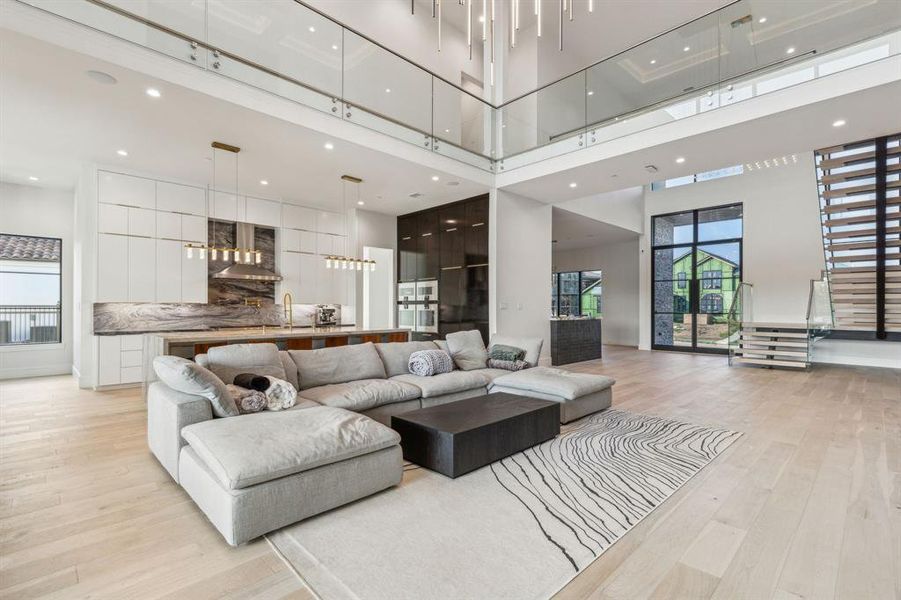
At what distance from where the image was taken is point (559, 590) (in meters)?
1.73

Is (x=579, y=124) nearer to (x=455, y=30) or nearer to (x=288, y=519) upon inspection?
(x=455, y=30)

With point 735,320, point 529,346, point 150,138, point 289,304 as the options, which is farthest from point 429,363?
point 735,320

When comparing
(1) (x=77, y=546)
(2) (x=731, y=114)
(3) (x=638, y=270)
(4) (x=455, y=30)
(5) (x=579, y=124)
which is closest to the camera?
(1) (x=77, y=546)

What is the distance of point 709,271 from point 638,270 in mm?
1947

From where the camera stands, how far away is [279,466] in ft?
6.96

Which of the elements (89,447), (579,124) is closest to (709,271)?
(579,124)

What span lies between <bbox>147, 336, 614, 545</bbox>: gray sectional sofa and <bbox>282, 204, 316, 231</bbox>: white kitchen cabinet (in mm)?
4464

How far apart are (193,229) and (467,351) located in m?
4.92

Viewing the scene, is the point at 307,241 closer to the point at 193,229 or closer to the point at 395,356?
the point at 193,229

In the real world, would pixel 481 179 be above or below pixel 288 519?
above

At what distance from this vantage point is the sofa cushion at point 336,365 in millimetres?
3963

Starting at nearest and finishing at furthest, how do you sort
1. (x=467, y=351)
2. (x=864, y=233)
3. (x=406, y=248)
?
(x=467, y=351), (x=864, y=233), (x=406, y=248)

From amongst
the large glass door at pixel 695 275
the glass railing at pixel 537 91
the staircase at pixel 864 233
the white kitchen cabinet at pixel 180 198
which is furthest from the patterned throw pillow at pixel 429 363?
the large glass door at pixel 695 275

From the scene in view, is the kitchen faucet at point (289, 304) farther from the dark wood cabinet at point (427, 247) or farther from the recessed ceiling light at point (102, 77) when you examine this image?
the recessed ceiling light at point (102, 77)
